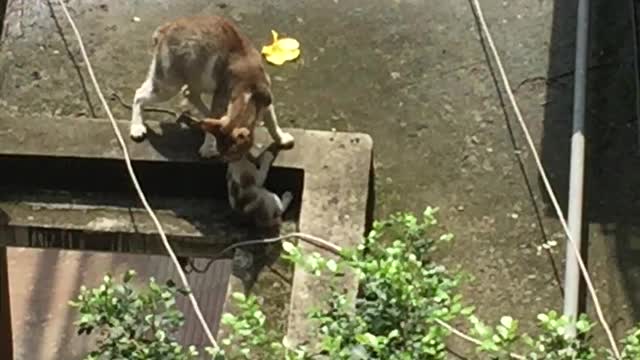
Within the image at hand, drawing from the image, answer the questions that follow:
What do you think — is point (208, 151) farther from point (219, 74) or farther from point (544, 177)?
point (544, 177)

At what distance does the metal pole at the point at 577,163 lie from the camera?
308 centimetres

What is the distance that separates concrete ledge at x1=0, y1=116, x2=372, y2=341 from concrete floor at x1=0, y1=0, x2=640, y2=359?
17 cm

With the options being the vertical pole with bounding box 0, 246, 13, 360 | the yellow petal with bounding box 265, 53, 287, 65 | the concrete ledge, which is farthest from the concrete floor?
the vertical pole with bounding box 0, 246, 13, 360

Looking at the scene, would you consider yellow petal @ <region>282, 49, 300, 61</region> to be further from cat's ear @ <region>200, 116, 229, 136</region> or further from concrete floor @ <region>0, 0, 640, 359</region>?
cat's ear @ <region>200, 116, 229, 136</region>

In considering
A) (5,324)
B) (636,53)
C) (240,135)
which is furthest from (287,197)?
(5,324)

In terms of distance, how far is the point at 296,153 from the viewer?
3250mm

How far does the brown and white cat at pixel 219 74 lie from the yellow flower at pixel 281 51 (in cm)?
40

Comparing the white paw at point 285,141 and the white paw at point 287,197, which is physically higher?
the white paw at point 285,141

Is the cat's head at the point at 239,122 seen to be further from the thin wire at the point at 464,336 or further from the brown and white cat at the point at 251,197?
the thin wire at the point at 464,336

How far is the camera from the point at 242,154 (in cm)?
309

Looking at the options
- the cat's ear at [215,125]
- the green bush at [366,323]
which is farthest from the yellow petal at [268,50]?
the green bush at [366,323]

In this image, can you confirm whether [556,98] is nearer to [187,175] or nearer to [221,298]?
[187,175]

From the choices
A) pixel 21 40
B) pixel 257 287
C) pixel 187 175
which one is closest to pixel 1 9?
pixel 21 40

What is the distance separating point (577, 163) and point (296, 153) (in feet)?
2.05
